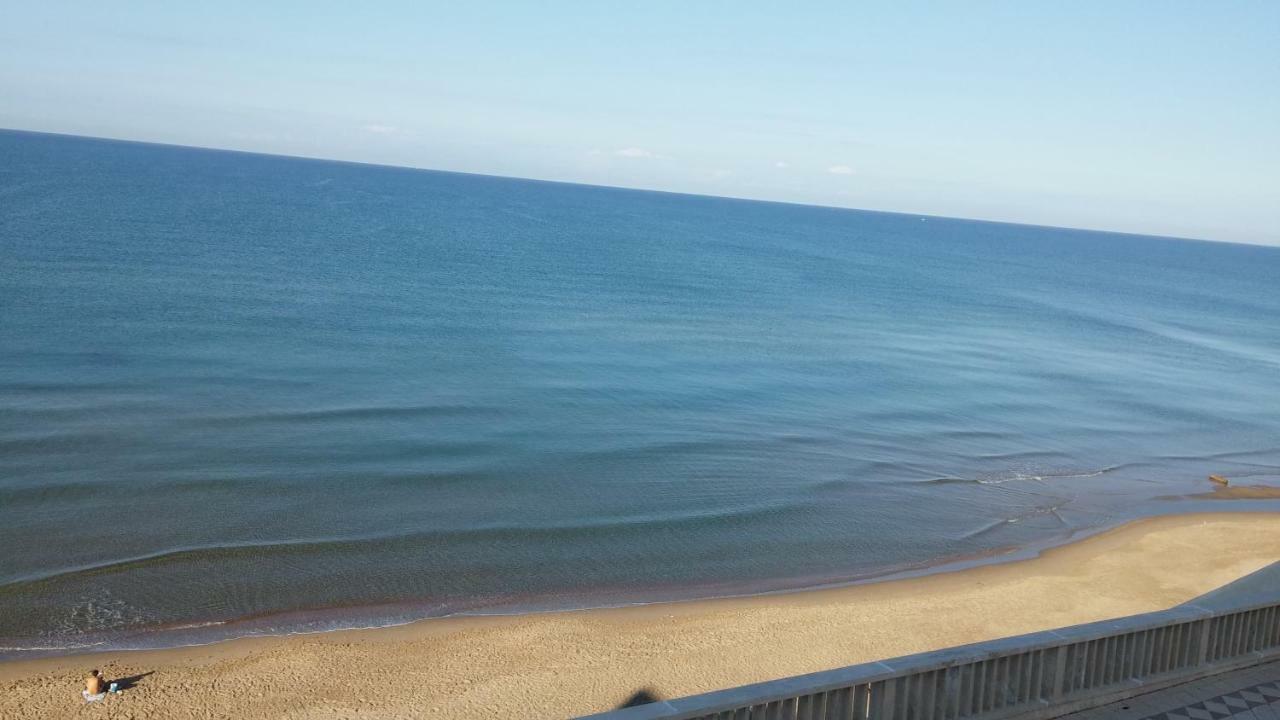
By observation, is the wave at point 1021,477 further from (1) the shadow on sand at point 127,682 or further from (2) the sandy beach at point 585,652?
(1) the shadow on sand at point 127,682

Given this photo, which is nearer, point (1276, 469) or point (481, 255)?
point (1276, 469)

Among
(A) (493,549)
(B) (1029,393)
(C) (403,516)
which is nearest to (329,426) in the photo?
(C) (403,516)

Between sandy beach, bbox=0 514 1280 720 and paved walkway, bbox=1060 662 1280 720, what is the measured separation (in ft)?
18.4

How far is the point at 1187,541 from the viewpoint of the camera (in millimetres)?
19734

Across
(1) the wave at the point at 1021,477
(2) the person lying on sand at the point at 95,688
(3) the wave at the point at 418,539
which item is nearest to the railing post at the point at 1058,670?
(2) the person lying on sand at the point at 95,688

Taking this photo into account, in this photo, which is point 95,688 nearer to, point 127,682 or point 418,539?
point 127,682

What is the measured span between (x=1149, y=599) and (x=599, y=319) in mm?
30448

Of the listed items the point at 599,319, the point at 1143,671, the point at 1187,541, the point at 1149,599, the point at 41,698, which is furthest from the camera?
the point at 599,319

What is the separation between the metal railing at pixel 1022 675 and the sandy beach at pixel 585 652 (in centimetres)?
552

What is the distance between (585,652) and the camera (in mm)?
13484

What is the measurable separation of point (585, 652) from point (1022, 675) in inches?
281

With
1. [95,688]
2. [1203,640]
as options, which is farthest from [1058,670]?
[95,688]

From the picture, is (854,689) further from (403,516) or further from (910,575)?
(403,516)

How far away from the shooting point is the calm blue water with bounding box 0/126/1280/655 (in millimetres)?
16188
